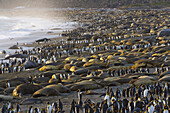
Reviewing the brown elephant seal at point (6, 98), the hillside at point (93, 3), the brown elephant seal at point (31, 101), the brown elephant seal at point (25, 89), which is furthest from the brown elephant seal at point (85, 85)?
the hillside at point (93, 3)

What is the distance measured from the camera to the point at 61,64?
24.2m

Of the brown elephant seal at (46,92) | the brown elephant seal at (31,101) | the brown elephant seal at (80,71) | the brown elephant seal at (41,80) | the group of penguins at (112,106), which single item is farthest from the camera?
the brown elephant seal at (80,71)

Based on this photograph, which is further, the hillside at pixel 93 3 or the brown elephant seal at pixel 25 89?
the hillside at pixel 93 3

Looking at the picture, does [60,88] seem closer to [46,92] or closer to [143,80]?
[46,92]

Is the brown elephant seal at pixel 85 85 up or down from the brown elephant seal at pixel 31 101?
up

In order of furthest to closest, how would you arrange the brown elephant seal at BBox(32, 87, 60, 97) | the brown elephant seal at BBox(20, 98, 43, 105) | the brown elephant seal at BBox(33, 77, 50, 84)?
the brown elephant seal at BBox(33, 77, 50, 84)
the brown elephant seal at BBox(32, 87, 60, 97)
the brown elephant seal at BBox(20, 98, 43, 105)

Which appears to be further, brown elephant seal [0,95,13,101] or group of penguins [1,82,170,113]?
brown elephant seal [0,95,13,101]

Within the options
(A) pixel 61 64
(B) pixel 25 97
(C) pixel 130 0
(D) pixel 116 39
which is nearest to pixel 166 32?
(D) pixel 116 39

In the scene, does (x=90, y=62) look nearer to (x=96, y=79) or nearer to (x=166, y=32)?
(x=96, y=79)

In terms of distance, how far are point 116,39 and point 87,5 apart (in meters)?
110

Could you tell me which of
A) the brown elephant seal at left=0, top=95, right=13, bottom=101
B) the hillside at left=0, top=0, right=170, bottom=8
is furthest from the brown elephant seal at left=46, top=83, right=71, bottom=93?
the hillside at left=0, top=0, right=170, bottom=8

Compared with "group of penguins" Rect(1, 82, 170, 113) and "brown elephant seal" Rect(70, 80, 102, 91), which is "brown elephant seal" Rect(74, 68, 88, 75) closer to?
"brown elephant seal" Rect(70, 80, 102, 91)

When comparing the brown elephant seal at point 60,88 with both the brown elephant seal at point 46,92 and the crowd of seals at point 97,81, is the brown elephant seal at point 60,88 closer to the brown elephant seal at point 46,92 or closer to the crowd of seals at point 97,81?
the crowd of seals at point 97,81

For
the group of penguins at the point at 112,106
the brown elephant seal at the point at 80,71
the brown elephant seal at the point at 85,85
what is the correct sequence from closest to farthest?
the group of penguins at the point at 112,106, the brown elephant seal at the point at 85,85, the brown elephant seal at the point at 80,71
